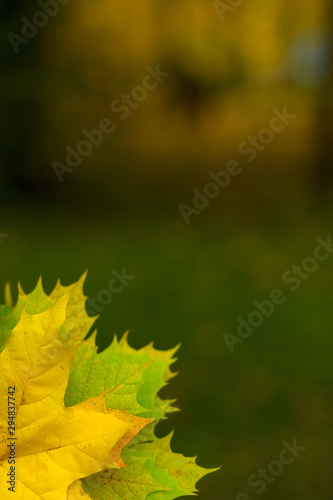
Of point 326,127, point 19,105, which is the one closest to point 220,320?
point 19,105

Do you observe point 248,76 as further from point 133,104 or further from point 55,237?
point 55,237

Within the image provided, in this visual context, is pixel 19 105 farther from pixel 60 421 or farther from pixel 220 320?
pixel 60 421

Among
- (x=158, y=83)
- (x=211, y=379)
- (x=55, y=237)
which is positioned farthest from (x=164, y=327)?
(x=158, y=83)

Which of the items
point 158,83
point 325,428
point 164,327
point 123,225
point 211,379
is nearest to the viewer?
point 325,428

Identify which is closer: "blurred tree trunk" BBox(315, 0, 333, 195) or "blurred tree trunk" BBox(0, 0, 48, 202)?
"blurred tree trunk" BBox(0, 0, 48, 202)

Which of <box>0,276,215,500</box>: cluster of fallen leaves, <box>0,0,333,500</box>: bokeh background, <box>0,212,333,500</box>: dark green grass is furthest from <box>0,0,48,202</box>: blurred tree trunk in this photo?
<box>0,276,215,500</box>: cluster of fallen leaves

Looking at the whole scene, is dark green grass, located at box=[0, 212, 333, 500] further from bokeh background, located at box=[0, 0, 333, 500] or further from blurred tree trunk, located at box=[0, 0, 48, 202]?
blurred tree trunk, located at box=[0, 0, 48, 202]

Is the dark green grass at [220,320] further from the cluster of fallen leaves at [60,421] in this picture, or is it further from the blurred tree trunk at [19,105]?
the cluster of fallen leaves at [60,421]
